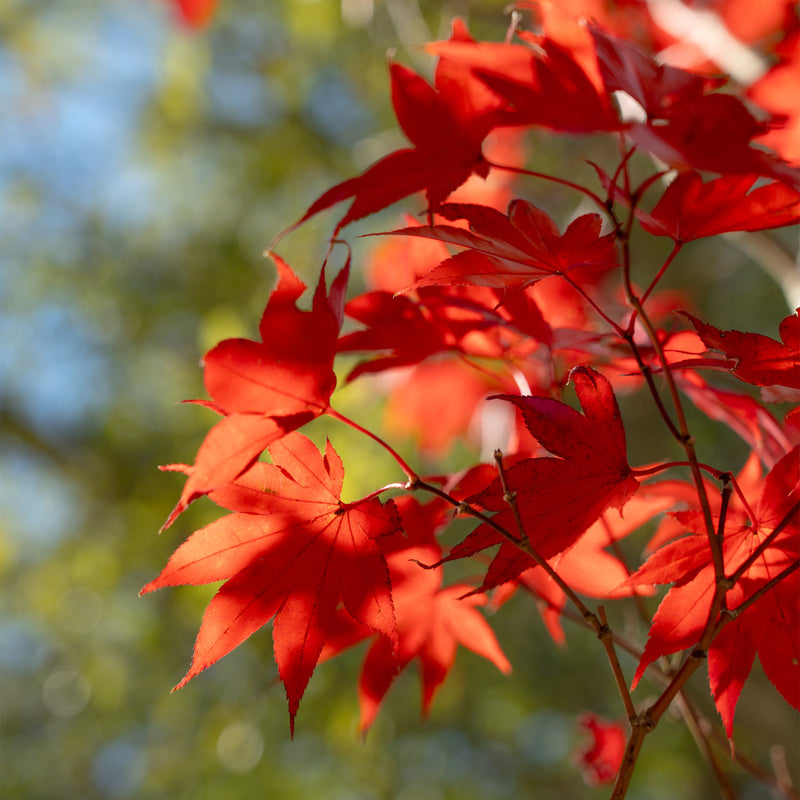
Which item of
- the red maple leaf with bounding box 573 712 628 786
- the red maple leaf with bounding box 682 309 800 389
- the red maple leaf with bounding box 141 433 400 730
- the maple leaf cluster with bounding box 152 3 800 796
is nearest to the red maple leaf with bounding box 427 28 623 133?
the maple leaf cluster with bounding box 152 3 800 796

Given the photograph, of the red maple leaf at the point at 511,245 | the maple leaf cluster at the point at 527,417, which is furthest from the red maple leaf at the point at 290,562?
the red maple leaf at the point at 511,245

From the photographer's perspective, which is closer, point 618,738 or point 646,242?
point 618,738

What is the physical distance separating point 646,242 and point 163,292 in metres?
2.23

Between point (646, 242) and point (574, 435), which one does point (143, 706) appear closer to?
point (646, 242)

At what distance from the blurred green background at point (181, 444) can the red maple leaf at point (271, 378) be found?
47.1 inches

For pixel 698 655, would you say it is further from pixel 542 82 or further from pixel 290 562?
pixel 542 82

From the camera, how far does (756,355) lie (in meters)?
0.38

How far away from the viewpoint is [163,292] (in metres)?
3.46

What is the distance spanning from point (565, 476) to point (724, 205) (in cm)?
18

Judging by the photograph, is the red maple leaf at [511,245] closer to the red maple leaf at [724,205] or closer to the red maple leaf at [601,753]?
the red maple leaf at [724,205]

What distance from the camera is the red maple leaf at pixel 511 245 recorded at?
0.38 metres

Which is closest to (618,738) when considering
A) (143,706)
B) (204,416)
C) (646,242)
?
(204,416)

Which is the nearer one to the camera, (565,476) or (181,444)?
(565,476)

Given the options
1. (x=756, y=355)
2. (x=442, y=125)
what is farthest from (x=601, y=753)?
(x=442, y=125)
